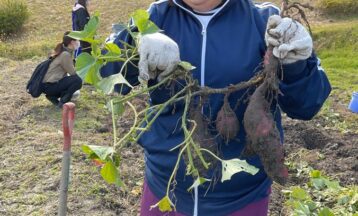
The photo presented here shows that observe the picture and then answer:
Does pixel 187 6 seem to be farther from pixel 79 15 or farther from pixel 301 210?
pixel 79 15

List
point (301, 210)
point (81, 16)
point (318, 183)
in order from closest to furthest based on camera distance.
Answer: point (301, 210) → point (318, 183) → point (81, 16)

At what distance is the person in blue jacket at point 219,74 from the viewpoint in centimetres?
172

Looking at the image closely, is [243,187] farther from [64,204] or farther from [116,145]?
[64,204]

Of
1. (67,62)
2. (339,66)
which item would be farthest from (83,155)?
(339,66)

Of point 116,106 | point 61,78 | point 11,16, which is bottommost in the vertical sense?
point 11,16

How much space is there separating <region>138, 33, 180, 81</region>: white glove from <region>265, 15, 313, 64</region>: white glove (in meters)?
0.27

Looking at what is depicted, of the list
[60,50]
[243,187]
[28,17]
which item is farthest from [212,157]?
[28,17]

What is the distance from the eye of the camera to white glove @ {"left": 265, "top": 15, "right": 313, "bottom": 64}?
1.57 meters

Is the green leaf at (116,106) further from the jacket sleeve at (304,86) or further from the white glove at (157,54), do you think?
the jacket sleeve at (304,86)

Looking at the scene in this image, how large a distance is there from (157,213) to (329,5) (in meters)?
9.38

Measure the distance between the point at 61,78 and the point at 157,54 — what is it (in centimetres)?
429

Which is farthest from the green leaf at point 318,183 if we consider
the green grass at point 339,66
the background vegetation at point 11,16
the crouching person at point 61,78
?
the background vegetation at point 11,16

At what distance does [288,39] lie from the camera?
1591 millimetres

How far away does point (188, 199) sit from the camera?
1.86 m
